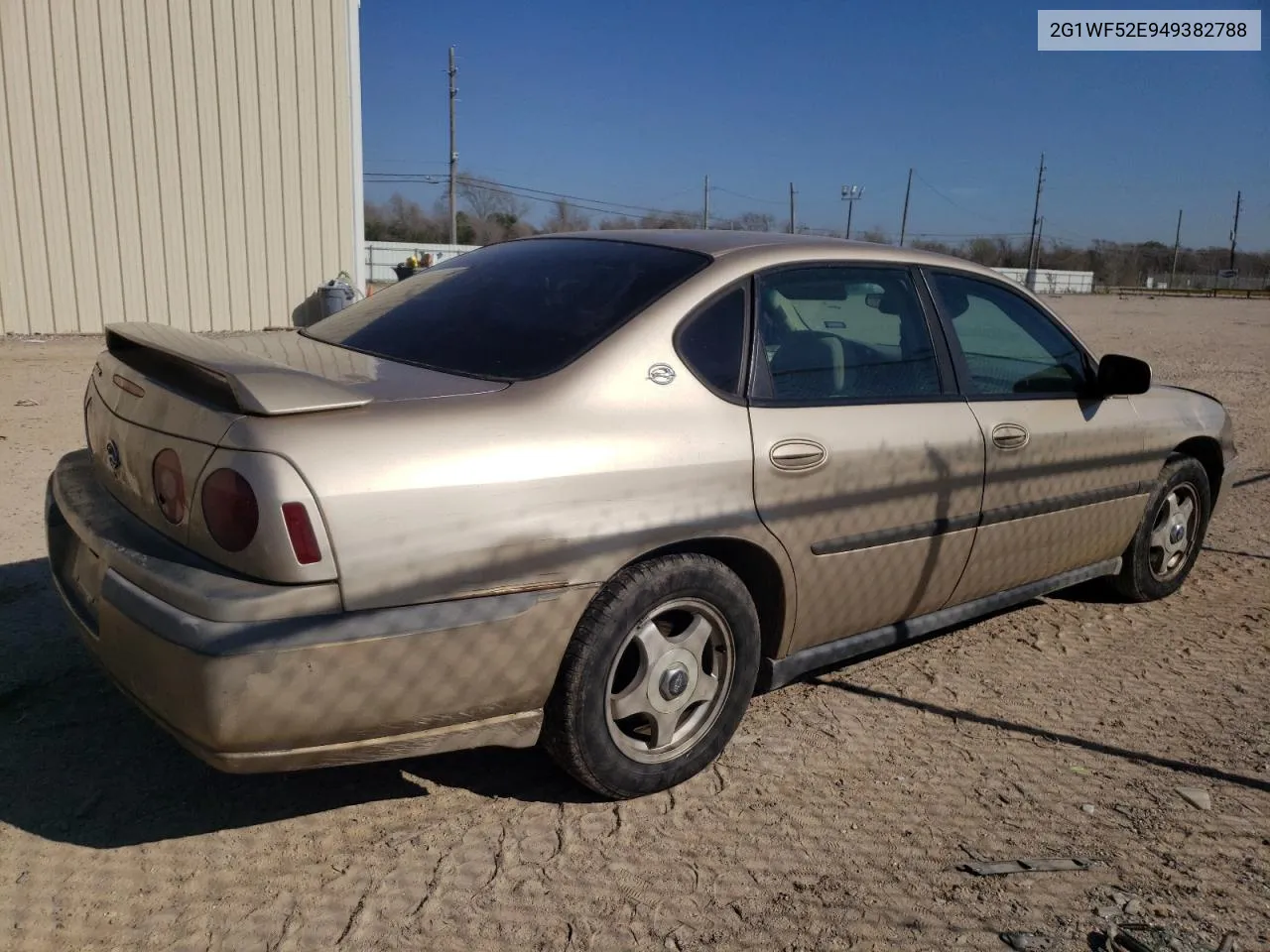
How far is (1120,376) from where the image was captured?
13.4ft

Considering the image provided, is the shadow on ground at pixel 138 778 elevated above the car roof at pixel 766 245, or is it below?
below

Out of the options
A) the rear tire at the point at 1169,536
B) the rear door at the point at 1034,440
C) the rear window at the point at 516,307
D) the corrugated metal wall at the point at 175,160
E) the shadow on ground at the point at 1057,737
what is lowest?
the shadow on ground at the point at 1057,737

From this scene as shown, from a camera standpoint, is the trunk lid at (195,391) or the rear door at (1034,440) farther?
the rear door at (1034,440)

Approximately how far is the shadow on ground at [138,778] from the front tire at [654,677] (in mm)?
244

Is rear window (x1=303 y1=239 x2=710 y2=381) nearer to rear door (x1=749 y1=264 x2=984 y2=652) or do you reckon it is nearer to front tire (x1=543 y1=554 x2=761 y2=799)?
rear door (x1=749 y1=264 x2=984 y2=652)

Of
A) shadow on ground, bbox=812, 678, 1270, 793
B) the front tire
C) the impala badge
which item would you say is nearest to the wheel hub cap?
the front tire

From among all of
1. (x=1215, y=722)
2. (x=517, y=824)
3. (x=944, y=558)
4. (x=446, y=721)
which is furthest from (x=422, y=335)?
(x=1215, y=722)

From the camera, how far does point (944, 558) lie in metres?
3.55

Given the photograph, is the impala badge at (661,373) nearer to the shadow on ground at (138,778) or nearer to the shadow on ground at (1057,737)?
the shadow on ground at (138,778)

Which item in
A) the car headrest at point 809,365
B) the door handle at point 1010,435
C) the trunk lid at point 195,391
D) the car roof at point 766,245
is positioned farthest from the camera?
the door handle at point 1010,435

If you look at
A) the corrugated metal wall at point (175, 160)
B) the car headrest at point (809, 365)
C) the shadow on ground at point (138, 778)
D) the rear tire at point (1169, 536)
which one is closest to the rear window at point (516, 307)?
the car headrest at point (809, 365)

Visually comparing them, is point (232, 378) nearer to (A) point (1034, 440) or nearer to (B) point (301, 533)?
(B) point (301, 533)

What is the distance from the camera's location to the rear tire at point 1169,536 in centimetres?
459

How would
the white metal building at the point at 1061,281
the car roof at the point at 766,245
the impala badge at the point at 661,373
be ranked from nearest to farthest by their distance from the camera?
the impala badge at the point at 661,373, the car roof at the point at 766,245, the white metal building at the point at 1061,281
